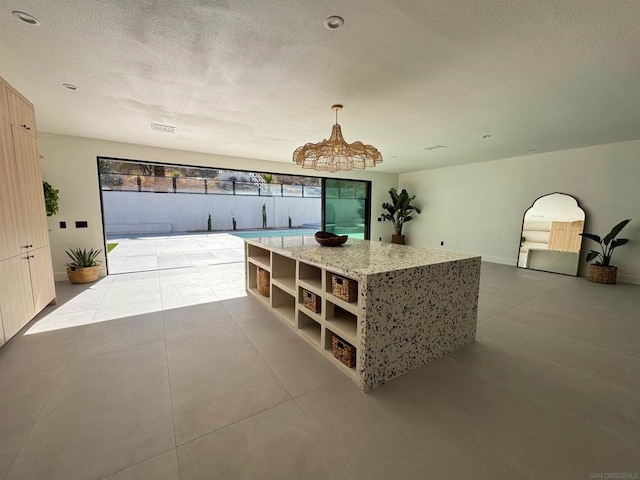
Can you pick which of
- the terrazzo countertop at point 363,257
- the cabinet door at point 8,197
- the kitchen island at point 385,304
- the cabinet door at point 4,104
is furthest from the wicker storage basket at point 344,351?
the cabinet door at point 4,104

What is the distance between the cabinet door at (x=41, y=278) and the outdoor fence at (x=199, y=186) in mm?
9324

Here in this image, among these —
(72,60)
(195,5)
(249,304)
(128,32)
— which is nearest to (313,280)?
(249,304)

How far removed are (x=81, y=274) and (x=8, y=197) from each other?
2.33m

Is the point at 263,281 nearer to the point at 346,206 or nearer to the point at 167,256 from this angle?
the point at 167,256

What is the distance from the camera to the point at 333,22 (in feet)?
5.45

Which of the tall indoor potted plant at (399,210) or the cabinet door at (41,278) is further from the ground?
the tall indoor potted plant at (399,210)

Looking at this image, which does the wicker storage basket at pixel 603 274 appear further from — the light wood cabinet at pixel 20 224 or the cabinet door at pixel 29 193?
the cabinet door at pixel 29 193

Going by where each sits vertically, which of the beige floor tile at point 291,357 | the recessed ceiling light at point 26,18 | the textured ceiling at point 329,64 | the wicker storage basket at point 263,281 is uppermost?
the textured ceiling at point 329,64

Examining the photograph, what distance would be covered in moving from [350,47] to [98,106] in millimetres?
3089

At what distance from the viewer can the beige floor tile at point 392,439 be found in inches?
50.3

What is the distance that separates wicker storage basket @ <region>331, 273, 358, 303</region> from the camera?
1988mm

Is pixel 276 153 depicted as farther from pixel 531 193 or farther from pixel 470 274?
pixel 531 193

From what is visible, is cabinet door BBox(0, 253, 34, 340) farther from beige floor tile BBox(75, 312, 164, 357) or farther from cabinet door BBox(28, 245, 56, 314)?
beige floor tile BBox(75, 312, 164, 357)

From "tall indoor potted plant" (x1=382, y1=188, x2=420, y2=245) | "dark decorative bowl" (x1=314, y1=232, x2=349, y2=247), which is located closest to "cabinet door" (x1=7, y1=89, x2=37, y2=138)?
"dark decorative bowl" (x1=314, y1=232, x2=349, y2=247)
